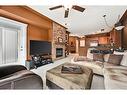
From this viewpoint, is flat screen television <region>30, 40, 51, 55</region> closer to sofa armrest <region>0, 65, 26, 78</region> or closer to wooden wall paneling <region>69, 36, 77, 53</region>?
sofa armrest <region>0, 65, 26, 78</region>

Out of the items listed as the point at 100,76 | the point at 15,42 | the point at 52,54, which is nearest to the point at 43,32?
the point at 52,54

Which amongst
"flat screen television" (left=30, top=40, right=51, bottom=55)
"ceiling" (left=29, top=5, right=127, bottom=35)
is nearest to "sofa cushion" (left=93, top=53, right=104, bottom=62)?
"ceiling" (left=29, top=5, right=127, bottom=35)

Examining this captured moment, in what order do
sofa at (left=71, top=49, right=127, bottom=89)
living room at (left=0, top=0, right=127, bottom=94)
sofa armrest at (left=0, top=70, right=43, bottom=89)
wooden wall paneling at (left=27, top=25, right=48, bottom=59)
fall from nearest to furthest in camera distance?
sofa armrest at (left=0, top=70, right=43, bottom=89)
sofa at (left=71, top=49, right=127, bottom=89)
living room at (left=0, top=0, right=127, bottom=94)
wooden wall paneling at (left=27, top=25, right=48, bottom=59)

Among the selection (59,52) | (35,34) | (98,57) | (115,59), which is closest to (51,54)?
(59,52)

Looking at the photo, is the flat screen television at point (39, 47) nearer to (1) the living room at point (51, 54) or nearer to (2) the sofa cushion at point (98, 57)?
(1) the living room at point (51, 54)

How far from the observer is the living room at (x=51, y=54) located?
1816mm

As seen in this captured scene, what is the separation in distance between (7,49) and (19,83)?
375 centimetres

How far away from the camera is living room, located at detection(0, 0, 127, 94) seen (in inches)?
71.5

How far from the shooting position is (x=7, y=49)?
4547 mm

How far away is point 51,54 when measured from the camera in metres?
6.17

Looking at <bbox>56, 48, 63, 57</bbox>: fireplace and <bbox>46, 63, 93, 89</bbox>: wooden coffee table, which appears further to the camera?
<bbox>56, 48, 63, 57</bbox>: fireplace

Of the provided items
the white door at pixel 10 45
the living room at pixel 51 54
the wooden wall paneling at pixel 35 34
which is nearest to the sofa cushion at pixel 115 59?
the living room at pixel 51 54

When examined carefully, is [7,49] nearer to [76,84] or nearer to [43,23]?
[43,23]

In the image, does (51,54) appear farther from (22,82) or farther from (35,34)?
(22,82)
